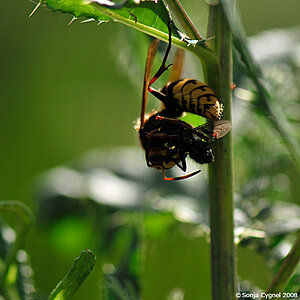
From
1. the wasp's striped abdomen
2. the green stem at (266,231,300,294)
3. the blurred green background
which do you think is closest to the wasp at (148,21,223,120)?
the wasp's striped abdomen

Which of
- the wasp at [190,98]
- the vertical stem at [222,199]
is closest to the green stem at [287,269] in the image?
the vertical stem at [222,199]

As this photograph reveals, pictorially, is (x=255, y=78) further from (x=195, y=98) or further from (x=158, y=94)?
(x=158, y=94)

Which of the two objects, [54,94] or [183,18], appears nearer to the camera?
[183,18]

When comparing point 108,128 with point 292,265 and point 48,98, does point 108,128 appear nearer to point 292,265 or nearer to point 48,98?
point 48,98

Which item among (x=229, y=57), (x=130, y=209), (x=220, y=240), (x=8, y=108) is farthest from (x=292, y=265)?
(x=8, y=108)

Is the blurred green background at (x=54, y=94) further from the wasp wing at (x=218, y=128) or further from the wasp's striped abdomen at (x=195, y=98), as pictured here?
the wasp wing at (x=218, y=128)

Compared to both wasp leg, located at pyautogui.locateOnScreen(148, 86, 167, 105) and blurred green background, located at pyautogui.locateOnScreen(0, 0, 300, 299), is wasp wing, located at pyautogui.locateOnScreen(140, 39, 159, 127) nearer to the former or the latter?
wasp leg, located at pyautogui.locateOnScreen(148, 86, 167, 105)

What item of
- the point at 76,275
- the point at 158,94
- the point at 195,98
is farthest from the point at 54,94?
the point at 76,275
